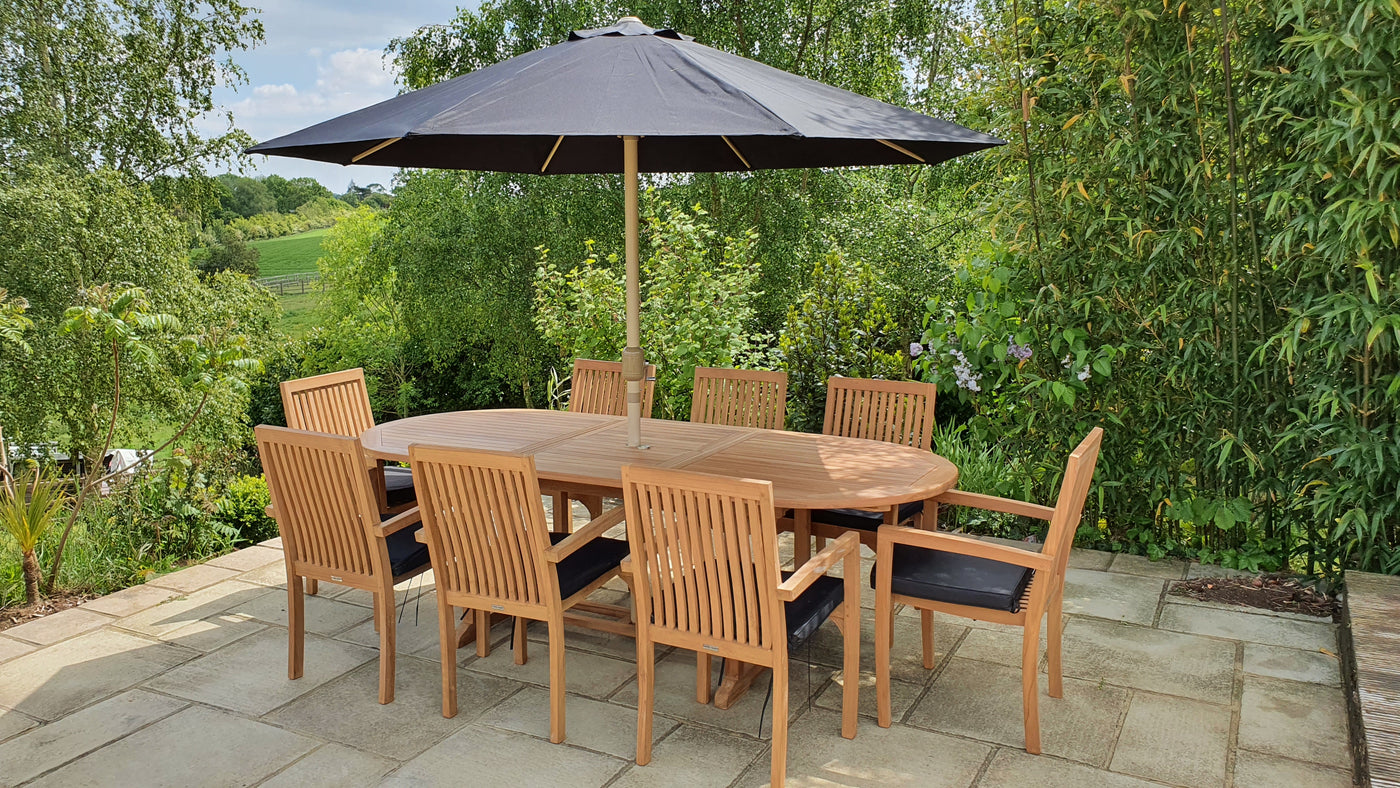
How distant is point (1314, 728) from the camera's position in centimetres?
282

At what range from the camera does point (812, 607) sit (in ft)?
8.94

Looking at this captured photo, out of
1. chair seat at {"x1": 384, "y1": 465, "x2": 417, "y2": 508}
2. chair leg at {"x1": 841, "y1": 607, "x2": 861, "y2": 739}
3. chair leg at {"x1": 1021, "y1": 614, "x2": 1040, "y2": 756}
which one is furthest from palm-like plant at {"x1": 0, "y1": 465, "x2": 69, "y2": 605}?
chair leg at {"x1": 1021, "y1": 614, "x2": 1040, "y2": 756}

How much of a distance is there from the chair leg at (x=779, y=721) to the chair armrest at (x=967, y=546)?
1.74ft

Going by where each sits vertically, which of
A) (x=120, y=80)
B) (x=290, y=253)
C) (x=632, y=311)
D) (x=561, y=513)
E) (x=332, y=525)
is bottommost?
(x=561, y=513)

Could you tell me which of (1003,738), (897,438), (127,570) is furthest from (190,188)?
(1003,738)

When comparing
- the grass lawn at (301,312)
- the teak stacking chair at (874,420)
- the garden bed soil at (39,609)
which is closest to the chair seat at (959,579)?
the teak stacking chair at (874,420)

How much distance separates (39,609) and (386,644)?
1972 mm

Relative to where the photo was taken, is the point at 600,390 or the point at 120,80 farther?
the point at 120,80

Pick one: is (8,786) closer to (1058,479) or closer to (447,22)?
(1058,479)

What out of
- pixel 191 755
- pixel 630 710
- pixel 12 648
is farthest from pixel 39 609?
pixel 630 710

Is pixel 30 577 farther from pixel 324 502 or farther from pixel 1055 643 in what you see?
pixel 1055 643

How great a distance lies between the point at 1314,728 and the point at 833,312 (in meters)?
3.65

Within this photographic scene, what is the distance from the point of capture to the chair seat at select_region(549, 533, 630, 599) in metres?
2.95

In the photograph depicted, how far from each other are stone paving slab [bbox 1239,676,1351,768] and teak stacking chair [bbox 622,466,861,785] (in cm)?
121
